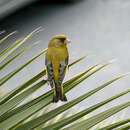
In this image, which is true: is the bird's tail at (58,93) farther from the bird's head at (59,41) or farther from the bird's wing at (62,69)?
the bird's head at (59,41)

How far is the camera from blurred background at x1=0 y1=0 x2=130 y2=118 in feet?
10.2

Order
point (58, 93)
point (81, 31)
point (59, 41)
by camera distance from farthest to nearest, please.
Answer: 1. point (81, 31)
2. point (59, 41)
3. point (58, 93)

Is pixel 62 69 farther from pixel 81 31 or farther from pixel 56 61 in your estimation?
pixel 81 31

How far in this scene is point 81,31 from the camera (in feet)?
13.4

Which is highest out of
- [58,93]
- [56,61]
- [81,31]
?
[81,31]

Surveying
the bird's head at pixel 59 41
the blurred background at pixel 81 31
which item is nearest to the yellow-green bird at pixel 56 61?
the bird's head at pixel 59 41

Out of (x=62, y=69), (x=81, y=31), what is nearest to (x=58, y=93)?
(x=62, y=69)

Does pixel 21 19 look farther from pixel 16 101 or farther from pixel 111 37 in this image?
pixel 16 101

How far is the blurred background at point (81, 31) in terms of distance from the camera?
310cm

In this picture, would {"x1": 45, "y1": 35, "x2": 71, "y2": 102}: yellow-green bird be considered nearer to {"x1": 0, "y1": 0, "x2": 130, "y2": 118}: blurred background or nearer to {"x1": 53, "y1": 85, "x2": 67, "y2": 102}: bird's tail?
{"x1": 53, "y1": 85, "x2": 67, "y2": 102}: bird's tail

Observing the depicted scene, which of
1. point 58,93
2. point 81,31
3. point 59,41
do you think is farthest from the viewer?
point 81,31

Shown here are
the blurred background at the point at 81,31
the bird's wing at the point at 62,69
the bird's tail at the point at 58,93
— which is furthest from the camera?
the blurred background at the point at 81,31

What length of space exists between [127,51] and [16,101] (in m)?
2.94

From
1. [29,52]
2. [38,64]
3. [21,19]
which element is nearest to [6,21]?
[21,19]
